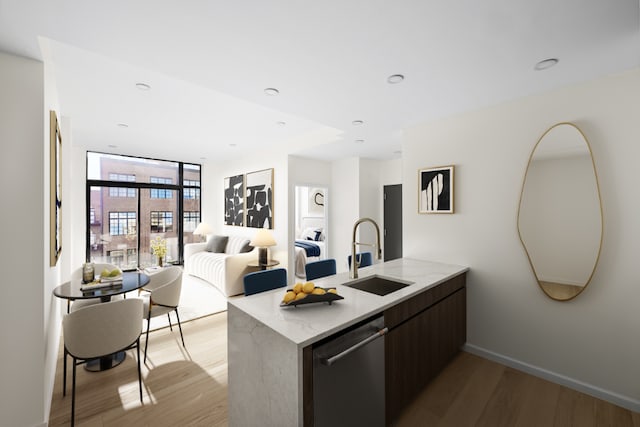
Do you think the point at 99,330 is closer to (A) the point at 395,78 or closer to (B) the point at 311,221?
(A) the point at 395,78

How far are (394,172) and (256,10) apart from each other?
14.1ft

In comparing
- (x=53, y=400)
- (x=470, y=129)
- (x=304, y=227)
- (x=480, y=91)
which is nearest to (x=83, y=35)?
(x=53, y=400)

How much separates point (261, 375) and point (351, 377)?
467 mm

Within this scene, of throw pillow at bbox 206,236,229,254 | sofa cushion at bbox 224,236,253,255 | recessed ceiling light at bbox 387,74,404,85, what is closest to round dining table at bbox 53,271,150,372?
sofa cushion at bbox 224,236,253,255

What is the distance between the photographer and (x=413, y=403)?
77.7 inches

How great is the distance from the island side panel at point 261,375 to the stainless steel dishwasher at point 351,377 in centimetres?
11

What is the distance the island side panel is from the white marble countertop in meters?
0.05

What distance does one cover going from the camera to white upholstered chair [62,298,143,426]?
5.91 feet

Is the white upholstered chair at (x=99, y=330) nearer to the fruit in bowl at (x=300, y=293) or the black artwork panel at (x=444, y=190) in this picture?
the fruit in bowl at (x=300, y=293)

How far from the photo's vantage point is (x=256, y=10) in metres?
1.33

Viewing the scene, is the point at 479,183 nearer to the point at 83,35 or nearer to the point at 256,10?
the point at 256,10

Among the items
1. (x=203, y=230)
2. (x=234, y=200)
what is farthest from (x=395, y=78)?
(x=203, y=230)

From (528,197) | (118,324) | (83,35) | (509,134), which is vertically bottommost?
(118,324)

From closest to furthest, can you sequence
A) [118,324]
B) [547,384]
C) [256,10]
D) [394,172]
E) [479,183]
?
1. [256,10]
2. [118,324]
3. [547,384]
4. [479,183]
5. [394,172]
